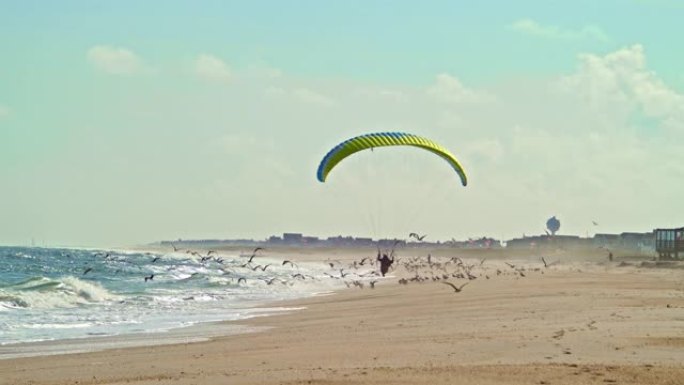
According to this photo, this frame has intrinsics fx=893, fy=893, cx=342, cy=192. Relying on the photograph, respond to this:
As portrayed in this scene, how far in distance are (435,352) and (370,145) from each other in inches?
437

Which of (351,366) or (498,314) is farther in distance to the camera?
(498,314)

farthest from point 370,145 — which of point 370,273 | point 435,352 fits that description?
point 370,273

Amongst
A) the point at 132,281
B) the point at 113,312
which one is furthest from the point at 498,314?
the point at 132,281

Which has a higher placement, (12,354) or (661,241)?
(661,241)

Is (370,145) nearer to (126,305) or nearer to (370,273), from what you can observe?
(126,305)

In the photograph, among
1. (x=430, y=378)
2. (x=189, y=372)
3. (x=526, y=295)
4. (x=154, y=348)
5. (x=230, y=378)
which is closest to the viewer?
(x=430, y=378)

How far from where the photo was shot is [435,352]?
12.9 metres

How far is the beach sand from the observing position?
10680mm

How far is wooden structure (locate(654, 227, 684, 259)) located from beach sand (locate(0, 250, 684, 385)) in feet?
136

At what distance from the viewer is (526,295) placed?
25.0m

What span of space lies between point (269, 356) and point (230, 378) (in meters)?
2.45

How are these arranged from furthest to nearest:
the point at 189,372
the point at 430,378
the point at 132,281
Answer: the point at 132,281, the point at 189,372, the point at 430,378

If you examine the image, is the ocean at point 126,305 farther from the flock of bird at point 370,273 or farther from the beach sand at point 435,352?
the beach sand at point 435,352

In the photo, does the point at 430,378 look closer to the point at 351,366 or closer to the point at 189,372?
the point at 351,366
